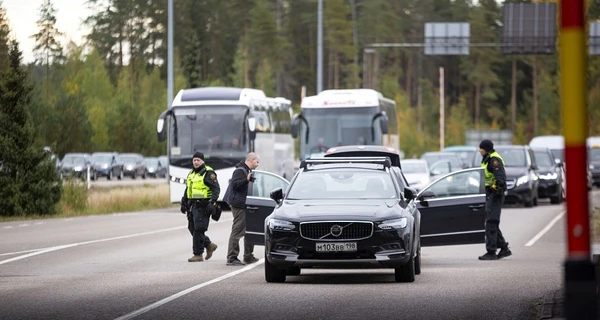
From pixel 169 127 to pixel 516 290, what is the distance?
27598 millimetres

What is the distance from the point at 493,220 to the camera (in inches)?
874

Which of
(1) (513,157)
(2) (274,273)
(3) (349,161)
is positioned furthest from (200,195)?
(1) (513,157)

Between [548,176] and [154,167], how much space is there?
171 ft

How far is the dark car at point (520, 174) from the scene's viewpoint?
43.3m

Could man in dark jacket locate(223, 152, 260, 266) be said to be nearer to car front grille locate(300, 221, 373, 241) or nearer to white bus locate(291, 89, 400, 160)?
car front grille locate(300, 221, 373, 241)

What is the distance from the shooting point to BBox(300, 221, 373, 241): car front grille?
17.3 metres

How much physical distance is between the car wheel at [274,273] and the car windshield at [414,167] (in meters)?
26.9

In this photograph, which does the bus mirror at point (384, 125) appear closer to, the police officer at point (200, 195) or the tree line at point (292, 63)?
the police officer at point (200, 195)

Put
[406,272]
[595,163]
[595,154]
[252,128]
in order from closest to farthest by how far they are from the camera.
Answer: [406,272]
[252,128]
[595,163]
[595,154]

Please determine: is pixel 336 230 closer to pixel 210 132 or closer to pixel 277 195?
pixel 277 195

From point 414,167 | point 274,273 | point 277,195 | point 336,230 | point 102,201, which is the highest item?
point 277,195

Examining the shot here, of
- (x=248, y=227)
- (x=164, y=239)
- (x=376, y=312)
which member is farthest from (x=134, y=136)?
(x=376, y=312)

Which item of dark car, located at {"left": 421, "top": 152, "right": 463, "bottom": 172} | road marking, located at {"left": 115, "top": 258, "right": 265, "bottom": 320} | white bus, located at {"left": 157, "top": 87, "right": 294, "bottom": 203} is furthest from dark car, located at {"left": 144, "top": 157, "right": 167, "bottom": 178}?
road marking, located at {"left": 115, "top": 258, "right": 265, "bottom": 320}

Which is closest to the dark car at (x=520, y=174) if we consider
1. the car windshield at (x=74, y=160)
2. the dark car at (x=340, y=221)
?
the dark car at (x=340, y=221)
